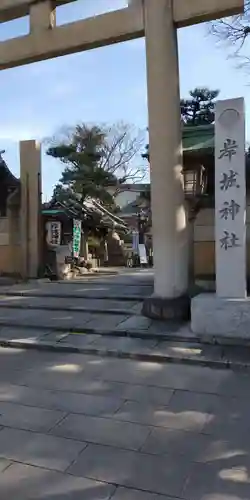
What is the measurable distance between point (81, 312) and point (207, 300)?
2.65m

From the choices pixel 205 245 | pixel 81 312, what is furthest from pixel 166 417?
pixel 205 245

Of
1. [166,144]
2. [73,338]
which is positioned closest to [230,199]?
[166,144]

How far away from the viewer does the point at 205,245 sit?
7648 millimetres

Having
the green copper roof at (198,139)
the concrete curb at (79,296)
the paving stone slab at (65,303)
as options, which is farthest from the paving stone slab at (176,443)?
the green copper roof at (198,139)

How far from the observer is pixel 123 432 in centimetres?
321

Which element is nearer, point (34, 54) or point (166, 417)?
point (166, 417)

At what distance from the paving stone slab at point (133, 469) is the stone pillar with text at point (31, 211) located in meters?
8.61

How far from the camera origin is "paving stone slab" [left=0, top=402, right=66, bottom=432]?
334 centimetres

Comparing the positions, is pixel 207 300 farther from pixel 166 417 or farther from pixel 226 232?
pixel 166 417

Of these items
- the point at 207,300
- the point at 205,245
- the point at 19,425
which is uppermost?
the point at 205,245

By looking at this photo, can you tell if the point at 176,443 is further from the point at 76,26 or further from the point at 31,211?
the point at 31,211

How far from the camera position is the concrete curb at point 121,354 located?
4598 millimetres

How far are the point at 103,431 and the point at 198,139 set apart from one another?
6089 millimetres

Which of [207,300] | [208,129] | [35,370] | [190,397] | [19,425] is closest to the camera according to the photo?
[19,425]
